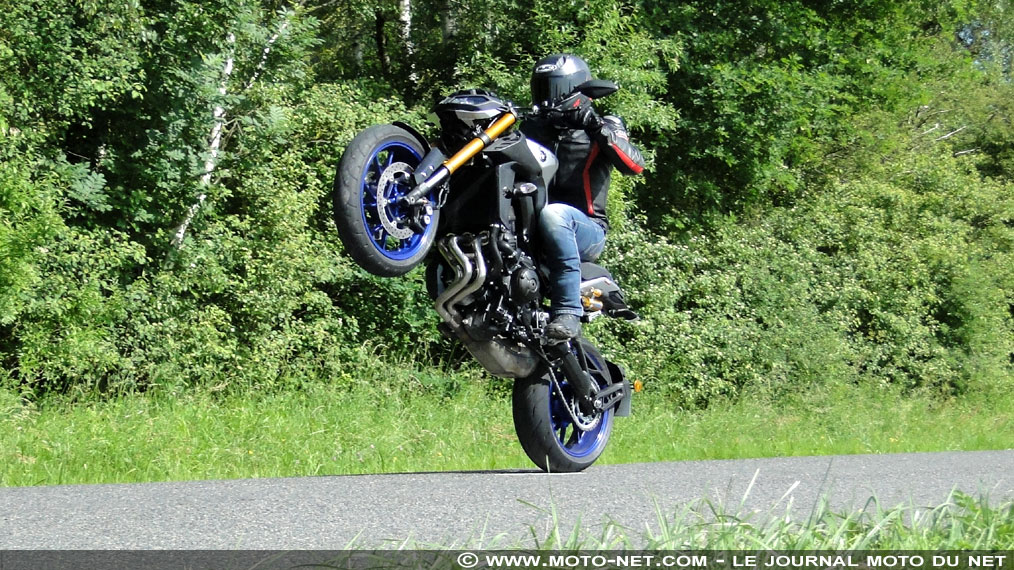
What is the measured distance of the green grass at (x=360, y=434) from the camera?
324 inches

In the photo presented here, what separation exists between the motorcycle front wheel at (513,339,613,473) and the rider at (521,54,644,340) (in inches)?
14.6

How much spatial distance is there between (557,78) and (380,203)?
1.38m

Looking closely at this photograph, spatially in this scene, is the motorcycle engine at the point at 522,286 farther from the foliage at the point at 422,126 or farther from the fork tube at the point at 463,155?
the foliage at the point at 422,126

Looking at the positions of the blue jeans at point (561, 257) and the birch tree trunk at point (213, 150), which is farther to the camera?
the birch tree trunk at point (213, 150)

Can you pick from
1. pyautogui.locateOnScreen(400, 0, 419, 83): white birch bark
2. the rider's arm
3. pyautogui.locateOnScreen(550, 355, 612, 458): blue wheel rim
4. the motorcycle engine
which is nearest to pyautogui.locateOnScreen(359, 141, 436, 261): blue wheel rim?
the motorcycle engine

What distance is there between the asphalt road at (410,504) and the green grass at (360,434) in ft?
9.64

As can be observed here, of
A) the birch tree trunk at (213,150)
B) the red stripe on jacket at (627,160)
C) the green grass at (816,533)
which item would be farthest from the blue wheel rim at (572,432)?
the birch tree trunk at (213,150)

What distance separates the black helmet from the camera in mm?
6117

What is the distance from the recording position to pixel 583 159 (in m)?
6.27

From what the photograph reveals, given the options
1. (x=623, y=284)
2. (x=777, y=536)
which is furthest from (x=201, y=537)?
(x=623, y=284)

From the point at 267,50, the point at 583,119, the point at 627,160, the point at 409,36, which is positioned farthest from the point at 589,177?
the point at 409,36

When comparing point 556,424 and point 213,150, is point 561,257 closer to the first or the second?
point 556,424

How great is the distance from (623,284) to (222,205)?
544 cm

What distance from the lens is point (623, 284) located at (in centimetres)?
1559
